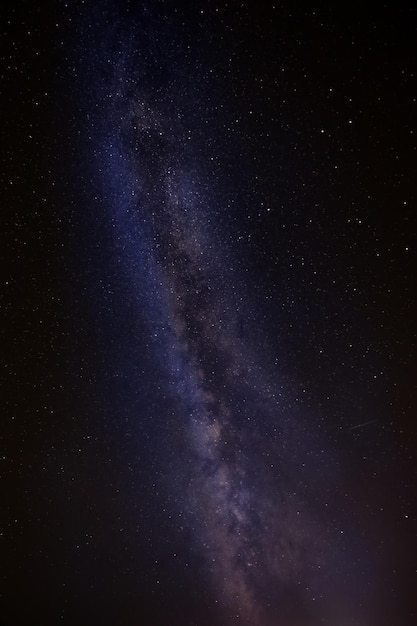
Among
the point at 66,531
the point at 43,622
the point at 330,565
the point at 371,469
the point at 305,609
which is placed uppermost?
the point at 371,469

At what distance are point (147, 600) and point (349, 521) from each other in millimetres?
1957

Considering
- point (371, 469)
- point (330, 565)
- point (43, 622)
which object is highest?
point (371, 469)

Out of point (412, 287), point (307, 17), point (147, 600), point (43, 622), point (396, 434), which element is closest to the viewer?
point (307, 17)

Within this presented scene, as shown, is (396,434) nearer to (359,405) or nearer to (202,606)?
(359,405)

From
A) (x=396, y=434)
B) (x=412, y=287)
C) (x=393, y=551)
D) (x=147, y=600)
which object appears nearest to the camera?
(x=412, y=287)

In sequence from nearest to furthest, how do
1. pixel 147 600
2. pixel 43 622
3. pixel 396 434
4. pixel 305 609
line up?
1. pixel 396 434
2. pixel 305 609
3. pixel 147 600
4. pixel 43 622

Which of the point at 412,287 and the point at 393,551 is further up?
the point at 412,287

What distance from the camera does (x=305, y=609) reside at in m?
3.22

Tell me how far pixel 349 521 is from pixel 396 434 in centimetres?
79

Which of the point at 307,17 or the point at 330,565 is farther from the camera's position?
the point at 330,565

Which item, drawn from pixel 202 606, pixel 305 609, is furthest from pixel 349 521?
pixel 202 606

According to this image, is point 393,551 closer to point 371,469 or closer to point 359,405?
point 371,469

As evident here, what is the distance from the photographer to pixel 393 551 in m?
2.90

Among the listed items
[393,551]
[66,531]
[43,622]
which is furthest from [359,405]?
[43,622]
